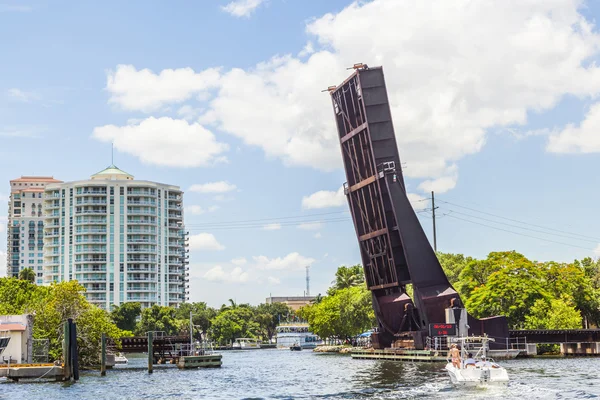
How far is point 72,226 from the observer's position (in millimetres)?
139375

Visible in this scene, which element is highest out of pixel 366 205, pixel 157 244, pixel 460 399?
pixel 157 244

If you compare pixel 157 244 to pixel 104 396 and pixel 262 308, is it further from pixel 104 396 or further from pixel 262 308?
pixel 104 396

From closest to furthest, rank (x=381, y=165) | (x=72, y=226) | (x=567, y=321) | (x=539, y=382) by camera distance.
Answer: (x=539, y=382) < (x=381, y=165) < (x=567, y=321) < (x=72, y=226)

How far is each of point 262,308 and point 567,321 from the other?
327ft

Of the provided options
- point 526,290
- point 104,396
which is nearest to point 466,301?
point 526,290

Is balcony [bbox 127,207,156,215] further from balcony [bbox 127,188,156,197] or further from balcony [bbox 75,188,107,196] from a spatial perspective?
balcony [bbox 75,188,107,196]

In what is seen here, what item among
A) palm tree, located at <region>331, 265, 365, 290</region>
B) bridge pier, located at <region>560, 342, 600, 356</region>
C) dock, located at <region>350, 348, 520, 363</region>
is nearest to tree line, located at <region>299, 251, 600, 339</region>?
bridge pier, located at <region>560, 342, 600, 356</region>

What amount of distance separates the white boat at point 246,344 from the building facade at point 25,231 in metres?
55.5

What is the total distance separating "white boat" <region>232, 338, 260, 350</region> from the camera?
445ft

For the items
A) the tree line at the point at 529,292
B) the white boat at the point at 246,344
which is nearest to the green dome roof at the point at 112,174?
the white boat at the point at 246,344

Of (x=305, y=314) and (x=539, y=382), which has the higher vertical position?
(x=305, y=314)

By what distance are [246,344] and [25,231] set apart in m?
71.2

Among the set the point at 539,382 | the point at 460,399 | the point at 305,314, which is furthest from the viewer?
the point at 305,314

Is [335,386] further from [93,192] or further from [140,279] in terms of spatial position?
[93,192]
